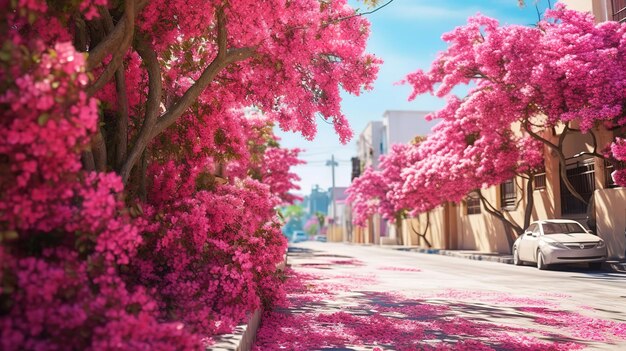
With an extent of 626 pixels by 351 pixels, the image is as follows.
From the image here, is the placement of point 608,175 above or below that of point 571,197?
above

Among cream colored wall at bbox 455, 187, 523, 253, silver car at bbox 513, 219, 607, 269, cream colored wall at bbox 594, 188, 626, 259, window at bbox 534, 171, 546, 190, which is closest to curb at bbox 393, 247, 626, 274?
silver car at bbox 513, 219, 607, 269

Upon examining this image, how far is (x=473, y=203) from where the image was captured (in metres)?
36.2

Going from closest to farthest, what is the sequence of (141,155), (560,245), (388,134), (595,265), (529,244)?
(141,155), (560,245), (595,265), (529,244), (388,134)

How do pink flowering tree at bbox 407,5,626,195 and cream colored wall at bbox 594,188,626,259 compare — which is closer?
pink flowering tree at bbox 407,5,626,195

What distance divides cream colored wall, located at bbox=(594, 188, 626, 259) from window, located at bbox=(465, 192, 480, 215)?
14627mm

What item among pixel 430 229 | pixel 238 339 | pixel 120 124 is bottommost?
pixel 238 339

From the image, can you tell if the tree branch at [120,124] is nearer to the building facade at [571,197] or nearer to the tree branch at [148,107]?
the tree branch at [148,107]

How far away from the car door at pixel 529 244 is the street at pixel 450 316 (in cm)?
537

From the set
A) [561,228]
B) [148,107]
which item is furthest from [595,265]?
[148,107]

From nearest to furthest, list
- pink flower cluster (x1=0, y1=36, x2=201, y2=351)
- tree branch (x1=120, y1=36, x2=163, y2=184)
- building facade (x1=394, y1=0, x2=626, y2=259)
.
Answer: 1. pink flower cluster (x1=0, y1=36, x2=201, y2=351)
2. tree branch (x1=120, y1=36, x2=163, y2=184)
3. building facade (x1=394, y1=0, x2=626, y2=259)

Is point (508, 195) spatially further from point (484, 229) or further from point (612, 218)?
point (612, 218)

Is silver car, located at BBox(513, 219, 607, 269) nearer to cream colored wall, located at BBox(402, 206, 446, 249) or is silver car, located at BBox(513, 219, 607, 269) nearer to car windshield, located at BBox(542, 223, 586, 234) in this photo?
car windshield, located at BBox(542, 223, 586, 234)

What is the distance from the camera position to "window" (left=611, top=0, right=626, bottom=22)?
2050 cm

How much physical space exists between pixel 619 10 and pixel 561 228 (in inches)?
323
